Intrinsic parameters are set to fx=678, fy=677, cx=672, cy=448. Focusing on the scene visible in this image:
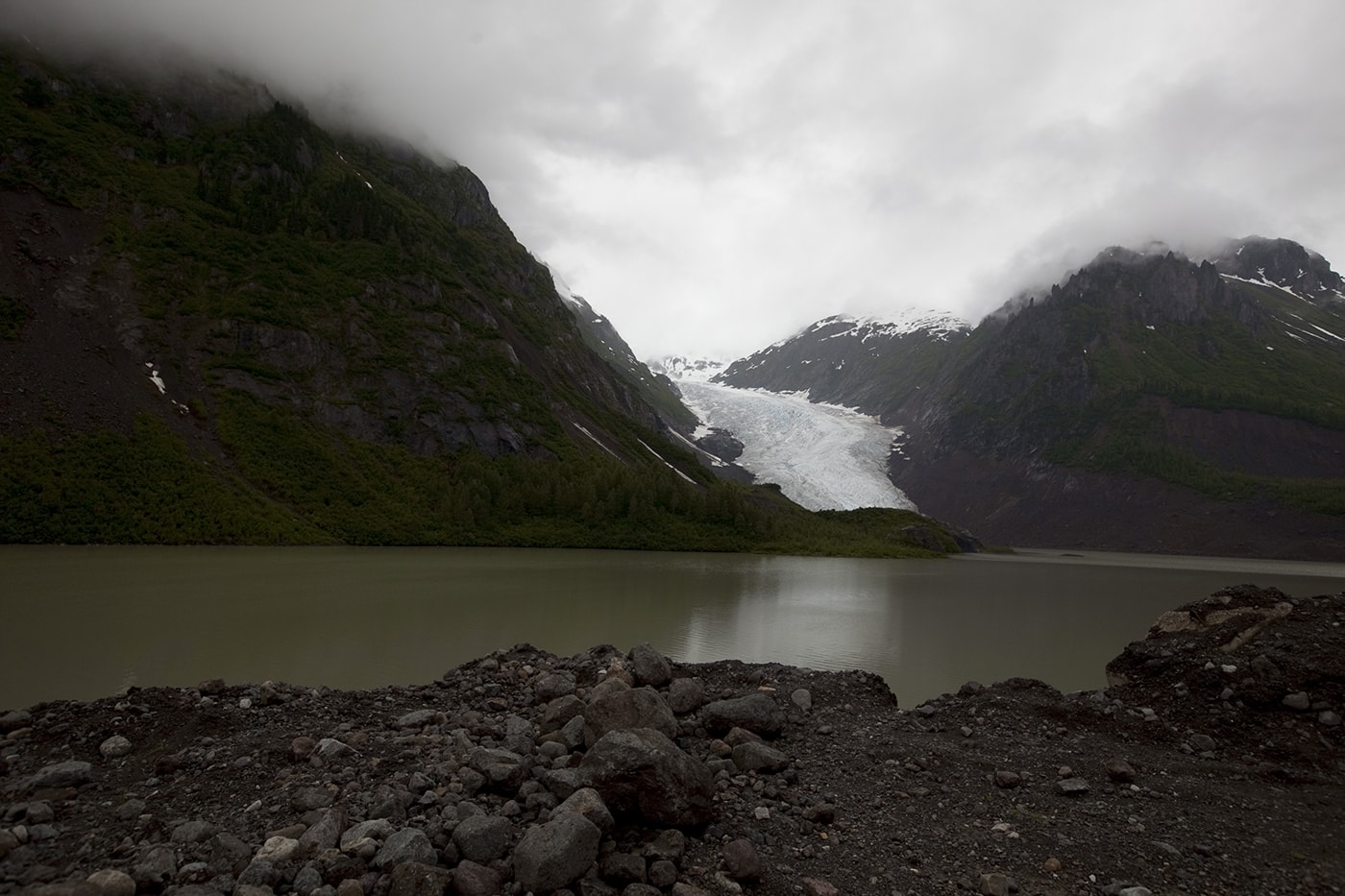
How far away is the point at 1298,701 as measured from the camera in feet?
26.1

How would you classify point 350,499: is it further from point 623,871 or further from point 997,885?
point 997,885

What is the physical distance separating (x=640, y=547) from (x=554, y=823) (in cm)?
5649

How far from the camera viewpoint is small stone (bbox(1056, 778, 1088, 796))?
6547 mm

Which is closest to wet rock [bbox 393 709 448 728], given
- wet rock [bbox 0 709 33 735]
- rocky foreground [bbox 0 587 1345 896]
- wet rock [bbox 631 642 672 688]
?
rocky foreground [bbox 0 587 1345 896]

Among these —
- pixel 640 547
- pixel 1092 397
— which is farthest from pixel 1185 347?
pixel 640 547

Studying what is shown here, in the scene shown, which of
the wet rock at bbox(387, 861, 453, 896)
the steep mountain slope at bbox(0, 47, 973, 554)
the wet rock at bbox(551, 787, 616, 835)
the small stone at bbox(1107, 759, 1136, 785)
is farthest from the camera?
the steep mountain slope at bbox(0, 47, 973, 554)

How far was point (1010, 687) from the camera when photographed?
33.6 feet

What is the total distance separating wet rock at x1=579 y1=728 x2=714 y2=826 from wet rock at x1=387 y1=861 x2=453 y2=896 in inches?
54.9

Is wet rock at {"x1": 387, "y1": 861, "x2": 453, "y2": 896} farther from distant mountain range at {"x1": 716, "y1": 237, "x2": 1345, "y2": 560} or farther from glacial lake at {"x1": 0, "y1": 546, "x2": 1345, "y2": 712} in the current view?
distant mountain range at {"x1": 716, "y1": 237, "x2": 1345, "y2": 560}

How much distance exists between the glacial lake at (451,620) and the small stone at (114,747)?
525 centimetres

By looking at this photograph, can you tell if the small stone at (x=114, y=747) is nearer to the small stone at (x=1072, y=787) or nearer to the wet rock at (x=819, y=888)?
the wet rock at (x=819, y=888)

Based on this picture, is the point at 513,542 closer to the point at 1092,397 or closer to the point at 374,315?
the point at 374,315

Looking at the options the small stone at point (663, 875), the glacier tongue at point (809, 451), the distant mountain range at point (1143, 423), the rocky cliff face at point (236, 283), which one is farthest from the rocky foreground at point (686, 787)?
the distant mountain range at point (1143, 423)

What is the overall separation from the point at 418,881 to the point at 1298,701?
968 centimetres
